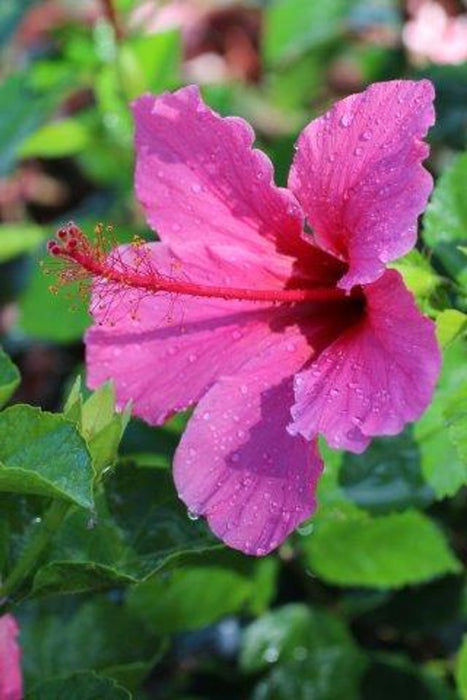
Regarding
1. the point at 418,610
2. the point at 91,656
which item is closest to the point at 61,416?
the point at 91,656

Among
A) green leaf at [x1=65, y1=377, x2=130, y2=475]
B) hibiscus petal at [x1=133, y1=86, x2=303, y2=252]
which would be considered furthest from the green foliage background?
hibiscus petal at [x1=133, y1=86, x2=303, y2=252]

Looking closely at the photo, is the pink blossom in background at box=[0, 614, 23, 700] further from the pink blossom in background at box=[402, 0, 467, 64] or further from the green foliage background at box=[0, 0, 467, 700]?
the pink blossom in background at box=[402, 0, 467, 64]

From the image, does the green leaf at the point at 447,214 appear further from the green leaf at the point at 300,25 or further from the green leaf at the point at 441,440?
the green leaf at the point at 300,25

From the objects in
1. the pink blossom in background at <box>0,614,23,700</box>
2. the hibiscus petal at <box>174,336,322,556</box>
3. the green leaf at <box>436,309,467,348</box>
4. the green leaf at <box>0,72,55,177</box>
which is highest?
the green leaf at <box>436,309,467,348</box>

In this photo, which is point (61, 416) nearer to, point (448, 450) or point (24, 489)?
point (24, 489)

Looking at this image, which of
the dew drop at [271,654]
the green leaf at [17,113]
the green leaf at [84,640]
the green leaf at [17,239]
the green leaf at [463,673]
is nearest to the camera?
the green leaf at [463,673]

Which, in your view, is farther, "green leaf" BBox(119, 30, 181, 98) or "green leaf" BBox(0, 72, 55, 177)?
"green leaf" BBox(119, 30, 181, 98)

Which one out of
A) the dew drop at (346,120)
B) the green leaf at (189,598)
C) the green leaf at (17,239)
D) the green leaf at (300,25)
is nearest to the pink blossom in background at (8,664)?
the green leaf at (189,598)
